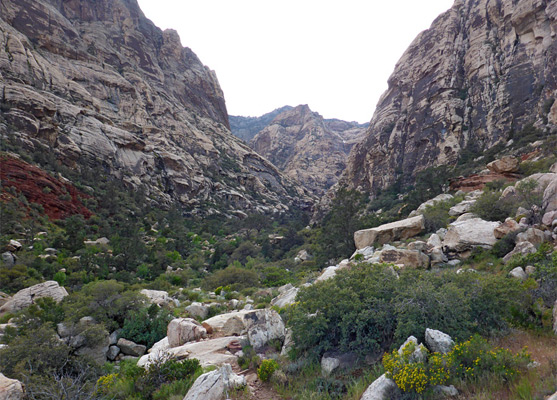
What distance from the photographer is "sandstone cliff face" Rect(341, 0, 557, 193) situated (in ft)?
109

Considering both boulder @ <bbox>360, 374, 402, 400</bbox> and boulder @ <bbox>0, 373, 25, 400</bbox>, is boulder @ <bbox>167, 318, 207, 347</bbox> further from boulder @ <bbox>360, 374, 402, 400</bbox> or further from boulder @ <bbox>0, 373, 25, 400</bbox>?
boulder @ <bbox>360, 374, 402, 400</bbox>

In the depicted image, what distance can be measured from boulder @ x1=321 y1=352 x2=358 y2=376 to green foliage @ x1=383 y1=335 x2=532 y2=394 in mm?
954

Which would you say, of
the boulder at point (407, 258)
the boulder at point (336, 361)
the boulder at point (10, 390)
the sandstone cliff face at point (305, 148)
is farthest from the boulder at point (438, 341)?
the sandstone cliff face at point (305, 148)

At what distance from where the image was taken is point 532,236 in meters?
7.80

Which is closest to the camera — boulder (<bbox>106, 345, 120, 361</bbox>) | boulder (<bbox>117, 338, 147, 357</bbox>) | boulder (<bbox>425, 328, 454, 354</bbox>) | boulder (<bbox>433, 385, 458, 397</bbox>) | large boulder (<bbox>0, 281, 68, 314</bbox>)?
boulder (<bbox>433, 385, 458, 397</bbox>)

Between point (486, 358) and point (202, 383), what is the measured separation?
13.5ft

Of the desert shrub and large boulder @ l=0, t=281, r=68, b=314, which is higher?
large boulder @ l=0, t=281, r=68, b=314

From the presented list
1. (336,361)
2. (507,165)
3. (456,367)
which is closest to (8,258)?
(336,361)

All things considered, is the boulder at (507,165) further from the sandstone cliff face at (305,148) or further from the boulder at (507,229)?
the sandstone cliff face at (305,148)

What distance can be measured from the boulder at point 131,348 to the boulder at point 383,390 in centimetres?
673

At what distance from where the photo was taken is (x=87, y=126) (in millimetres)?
39031

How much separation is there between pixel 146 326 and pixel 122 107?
54737 mm

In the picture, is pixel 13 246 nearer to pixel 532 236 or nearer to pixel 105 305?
pixel 105 305

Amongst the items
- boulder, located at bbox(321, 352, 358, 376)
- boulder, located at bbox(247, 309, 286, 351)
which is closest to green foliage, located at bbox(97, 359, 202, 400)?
boulder, located at bbox(247, 309, 286, 351)
